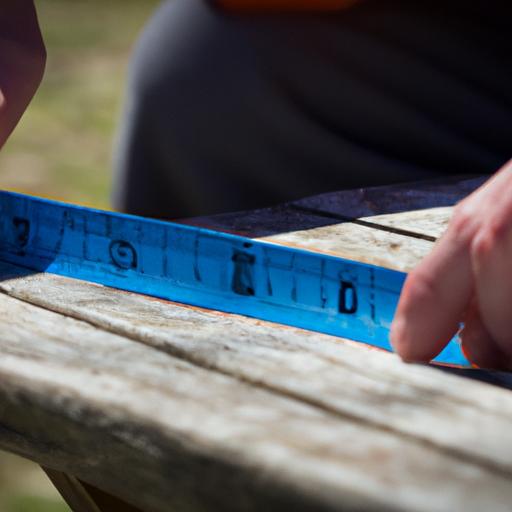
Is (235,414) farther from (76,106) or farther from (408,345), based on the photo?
(76,106)

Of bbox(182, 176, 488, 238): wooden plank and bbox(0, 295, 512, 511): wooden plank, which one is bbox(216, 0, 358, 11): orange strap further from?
bbox(0, 295, 512, 511): wooden plank

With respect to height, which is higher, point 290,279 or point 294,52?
point 294,52

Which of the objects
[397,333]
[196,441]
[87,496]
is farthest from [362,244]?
[196,441]

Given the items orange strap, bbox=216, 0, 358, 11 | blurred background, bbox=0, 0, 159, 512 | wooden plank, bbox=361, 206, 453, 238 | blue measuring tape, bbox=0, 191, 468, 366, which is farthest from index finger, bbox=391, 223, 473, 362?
blurred background, bbox=0, 0, 159, 512

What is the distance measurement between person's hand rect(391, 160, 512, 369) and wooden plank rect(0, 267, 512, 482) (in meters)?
0.05

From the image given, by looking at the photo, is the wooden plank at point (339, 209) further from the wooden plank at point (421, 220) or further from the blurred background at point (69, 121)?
the blurred background at point (69, 121)

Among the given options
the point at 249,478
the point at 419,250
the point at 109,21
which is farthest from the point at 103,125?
the point at 249,478

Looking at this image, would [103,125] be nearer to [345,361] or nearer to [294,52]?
[294,52]

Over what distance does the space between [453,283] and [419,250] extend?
36cm

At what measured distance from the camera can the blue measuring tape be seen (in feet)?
3.21

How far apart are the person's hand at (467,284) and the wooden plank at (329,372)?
51mm

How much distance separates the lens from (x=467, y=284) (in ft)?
2.59

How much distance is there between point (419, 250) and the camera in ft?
3.76

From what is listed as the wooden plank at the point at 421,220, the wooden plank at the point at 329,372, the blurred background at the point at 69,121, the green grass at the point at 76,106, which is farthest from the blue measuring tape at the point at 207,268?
the green grass at the point at 76,106
